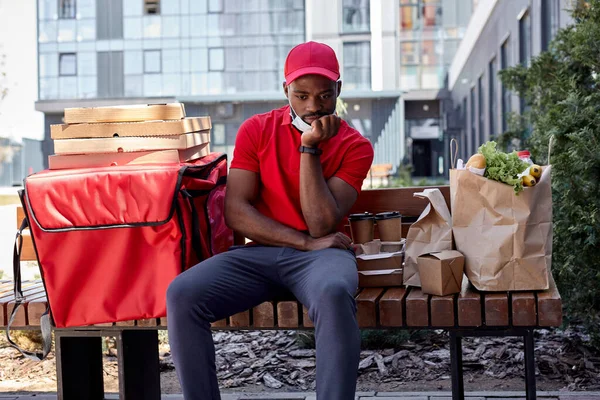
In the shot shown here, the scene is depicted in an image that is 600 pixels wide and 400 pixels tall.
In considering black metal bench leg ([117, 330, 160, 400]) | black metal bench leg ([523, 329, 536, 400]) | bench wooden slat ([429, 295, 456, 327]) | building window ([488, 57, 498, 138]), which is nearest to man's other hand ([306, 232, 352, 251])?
bench wooden slat ([429, 295, 456, 327])

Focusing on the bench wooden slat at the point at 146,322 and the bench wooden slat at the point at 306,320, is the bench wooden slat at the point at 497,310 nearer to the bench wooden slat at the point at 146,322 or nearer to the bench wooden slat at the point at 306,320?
the bench wooden slat at the point at 306,320

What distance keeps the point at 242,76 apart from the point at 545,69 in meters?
34.1

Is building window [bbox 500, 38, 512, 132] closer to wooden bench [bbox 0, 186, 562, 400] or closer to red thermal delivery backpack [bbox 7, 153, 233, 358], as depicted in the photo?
wooden bench [bbox 0, 186, 562, 400]

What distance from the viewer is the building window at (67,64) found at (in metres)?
41.5

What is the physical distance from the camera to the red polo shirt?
12.6 feet

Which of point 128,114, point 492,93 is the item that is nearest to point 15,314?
point 128,114

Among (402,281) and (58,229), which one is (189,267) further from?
(402,281)

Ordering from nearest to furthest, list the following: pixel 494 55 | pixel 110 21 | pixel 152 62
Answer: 1. pixel 494 55
2. pixel 152 62
3. pixel 110 21

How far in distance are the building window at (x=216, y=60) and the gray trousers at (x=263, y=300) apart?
3702cm

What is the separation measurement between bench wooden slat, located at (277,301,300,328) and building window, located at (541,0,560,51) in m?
9.62

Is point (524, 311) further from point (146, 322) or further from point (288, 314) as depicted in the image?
point (146, 322)

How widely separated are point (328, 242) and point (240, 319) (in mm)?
511

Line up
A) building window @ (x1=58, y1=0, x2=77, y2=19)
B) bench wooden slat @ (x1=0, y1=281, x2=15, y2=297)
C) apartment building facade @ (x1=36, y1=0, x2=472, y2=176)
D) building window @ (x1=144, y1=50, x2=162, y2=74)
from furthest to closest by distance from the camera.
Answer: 1. building window @ (x1=58, y1=0, x2=77, y2=19)
2. building window @ (x1=144, y1=50, x2=162, y2=74)
3. apartment building facade @ (x1=36, y1=0, x2=472, y2=176)
4. bench wooden slat @ (x1=0, y1=281, x2=15, y2=297)

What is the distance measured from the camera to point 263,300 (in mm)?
3648
